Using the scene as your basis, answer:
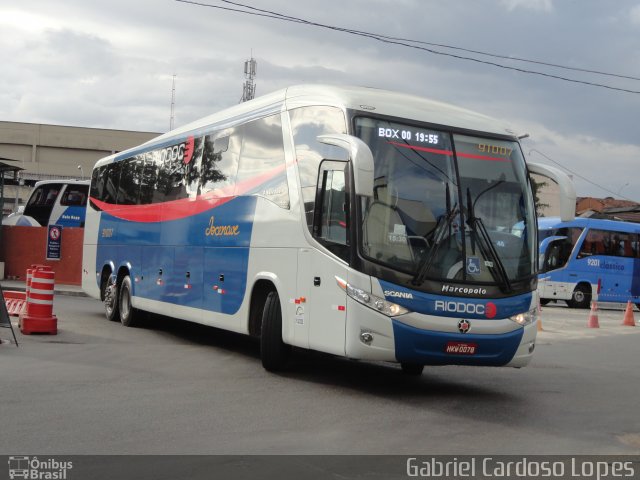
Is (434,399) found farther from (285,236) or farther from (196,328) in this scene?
(196,328)

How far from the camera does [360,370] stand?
1270 cm

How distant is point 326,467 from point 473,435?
6.69 feet

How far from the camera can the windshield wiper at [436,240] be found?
9789mm

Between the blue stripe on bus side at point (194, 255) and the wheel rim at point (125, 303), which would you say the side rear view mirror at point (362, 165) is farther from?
the wheel rim at point (125, 303)

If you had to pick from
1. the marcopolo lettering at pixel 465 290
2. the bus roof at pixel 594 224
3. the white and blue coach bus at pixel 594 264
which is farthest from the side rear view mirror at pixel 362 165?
the bus roof at pixel 594 224

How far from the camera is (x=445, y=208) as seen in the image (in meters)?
10.1

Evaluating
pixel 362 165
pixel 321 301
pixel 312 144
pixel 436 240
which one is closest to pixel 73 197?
pixel 312 144

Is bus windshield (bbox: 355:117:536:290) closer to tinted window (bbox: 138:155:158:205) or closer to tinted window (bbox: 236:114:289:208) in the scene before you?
tinted window (bbox: 236:114:289:208)

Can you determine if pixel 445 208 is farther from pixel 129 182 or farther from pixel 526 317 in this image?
pixel 129 182

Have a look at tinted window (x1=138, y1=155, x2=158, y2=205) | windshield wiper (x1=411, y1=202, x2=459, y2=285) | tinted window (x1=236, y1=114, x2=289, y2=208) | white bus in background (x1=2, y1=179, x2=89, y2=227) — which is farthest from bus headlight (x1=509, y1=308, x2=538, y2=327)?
white bus in background (x1=2, y1=179, x2=89, y2=227)

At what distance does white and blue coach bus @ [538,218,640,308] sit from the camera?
1391 inches

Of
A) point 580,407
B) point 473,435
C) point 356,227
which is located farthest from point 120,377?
point 580,407

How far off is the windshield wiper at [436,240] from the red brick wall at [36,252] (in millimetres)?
23069

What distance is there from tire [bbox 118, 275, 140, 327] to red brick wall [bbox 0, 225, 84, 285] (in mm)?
13497
